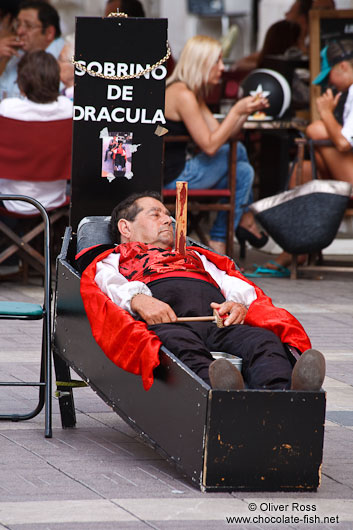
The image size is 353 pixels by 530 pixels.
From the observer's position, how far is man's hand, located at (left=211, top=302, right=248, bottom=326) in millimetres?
4594

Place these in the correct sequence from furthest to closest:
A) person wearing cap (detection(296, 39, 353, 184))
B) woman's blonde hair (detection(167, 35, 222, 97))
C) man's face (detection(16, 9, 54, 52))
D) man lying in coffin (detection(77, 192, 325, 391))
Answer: man's face (detection(16, 9, 54, 52)) < person wearing cap (detection(296, 39, 353, 184)) < woman's blonde hair (detection(167, 35, 222, 97)) < man lying in coffin (detection(77, 192, 325, 391))

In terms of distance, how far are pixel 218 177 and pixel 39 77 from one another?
187 cm

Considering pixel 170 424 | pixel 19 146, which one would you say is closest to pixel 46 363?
pixel 170 424

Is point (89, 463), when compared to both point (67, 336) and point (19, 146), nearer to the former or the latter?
point (67, 336)

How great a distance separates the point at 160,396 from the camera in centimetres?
417

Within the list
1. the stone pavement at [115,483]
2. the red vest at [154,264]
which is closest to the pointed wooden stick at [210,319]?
the red vest at [154,264]

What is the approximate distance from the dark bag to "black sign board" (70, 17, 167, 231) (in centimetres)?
310

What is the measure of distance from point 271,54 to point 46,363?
9520mm

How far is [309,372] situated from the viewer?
3969 millimetres

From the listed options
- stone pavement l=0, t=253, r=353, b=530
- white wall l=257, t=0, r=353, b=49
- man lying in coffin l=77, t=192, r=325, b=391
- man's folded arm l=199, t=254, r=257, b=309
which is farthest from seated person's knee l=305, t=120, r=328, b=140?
white wall l=257, t=0, r=353, b=49

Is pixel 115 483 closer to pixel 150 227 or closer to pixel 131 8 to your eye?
pixel 150 227

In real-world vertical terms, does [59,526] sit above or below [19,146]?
below

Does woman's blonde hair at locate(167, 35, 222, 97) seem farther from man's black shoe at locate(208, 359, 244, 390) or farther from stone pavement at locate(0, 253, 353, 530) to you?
man's black shoe at locate(208, 359, 244, 390)

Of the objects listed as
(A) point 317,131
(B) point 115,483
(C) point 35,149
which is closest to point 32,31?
(C) point 35,149
